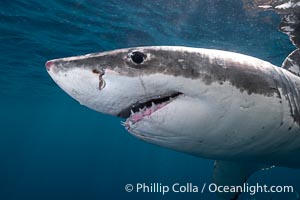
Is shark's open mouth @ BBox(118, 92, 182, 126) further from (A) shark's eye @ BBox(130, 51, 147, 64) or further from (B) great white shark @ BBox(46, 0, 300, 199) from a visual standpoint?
(A) shark's eye @ BBox(130, 51, 147, 64)

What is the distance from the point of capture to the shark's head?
7.17 ft

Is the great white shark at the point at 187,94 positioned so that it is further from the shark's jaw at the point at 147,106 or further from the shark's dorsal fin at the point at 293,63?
the shark's dorsal fin at the point at 293,63

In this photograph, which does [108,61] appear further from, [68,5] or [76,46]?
[76,46]

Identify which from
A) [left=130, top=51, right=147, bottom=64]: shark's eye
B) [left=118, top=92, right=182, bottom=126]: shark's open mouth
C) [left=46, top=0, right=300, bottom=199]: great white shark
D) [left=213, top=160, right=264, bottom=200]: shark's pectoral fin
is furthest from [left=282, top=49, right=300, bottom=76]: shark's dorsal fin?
[left=130, top=51, right=147, bottom=64]: shark's eye

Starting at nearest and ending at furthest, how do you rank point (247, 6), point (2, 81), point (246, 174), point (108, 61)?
point (108, 61) → point (246, 174) → point (247, 6) → point (2, 81)

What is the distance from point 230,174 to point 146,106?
3973mm

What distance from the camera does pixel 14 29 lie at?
1432 centimetres

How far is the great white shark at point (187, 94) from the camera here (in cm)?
221

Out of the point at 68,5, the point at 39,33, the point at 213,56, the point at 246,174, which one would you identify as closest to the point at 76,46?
the point at 39,33

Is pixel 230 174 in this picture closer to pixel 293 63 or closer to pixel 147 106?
pixel 293 63

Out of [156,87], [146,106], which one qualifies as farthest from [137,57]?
[146,106]

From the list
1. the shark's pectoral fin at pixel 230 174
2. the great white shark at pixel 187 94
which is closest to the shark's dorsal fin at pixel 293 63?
the shark's pectoral fin at pixel 230 174

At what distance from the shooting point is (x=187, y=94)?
7.61ft

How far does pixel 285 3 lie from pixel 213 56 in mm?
6861
